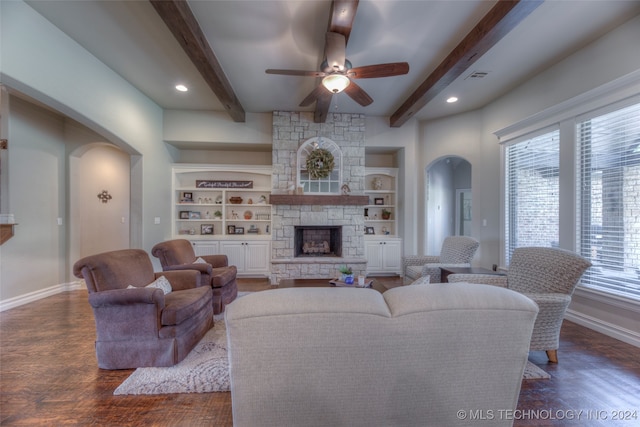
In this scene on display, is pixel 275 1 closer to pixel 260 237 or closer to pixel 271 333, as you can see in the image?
pixel 271 333

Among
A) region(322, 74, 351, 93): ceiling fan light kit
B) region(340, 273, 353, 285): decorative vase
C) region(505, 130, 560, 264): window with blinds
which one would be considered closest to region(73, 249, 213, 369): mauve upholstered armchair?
region(340, 273, 353, 285): decorative vase

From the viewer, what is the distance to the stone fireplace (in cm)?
464

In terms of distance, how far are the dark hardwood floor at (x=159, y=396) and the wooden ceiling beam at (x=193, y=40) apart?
3.03 meters

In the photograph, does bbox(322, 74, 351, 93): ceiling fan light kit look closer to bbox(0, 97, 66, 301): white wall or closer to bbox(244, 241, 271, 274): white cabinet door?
bbox(244, 241, 271, 274): white cabinet door

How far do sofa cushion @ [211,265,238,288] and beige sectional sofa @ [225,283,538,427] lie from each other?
221 centimetres

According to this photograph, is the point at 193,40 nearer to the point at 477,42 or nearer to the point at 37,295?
the point at 477,42

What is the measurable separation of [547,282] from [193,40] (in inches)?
159

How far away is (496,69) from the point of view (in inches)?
129

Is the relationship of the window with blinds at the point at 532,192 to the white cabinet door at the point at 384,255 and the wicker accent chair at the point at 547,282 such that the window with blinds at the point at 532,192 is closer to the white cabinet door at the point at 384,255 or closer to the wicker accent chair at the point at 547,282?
the wicker accent chair at the point at 547,282

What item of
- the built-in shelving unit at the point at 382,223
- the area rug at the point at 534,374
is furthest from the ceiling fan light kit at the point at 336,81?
the area rug at the point at 534,374

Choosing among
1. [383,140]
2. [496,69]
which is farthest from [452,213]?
[496,69]

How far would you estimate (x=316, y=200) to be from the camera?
4703 millimetres

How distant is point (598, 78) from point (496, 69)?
→ 0.99 meters

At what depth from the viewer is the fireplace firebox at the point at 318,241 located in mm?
4961
